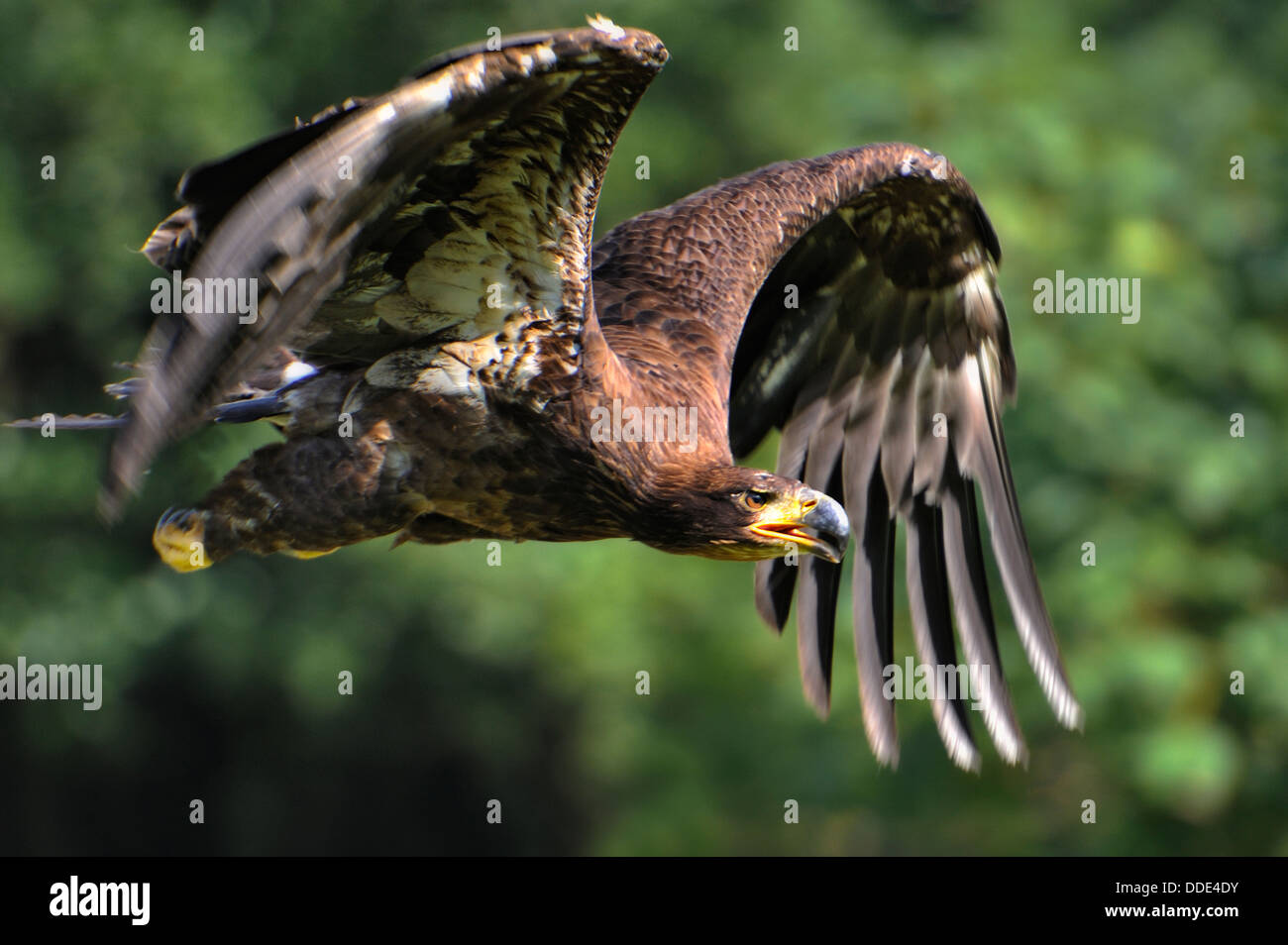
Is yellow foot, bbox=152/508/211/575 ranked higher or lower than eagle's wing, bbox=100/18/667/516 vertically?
lower

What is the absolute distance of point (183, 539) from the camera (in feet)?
17.2

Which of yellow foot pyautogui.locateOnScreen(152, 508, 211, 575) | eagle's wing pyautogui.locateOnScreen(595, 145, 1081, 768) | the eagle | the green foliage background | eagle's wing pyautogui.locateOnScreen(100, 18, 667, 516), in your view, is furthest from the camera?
the green foliage background

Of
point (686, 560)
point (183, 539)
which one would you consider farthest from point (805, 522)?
point (686, 560)

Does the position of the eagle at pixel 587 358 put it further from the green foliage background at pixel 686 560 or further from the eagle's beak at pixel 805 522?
the green foliage background at pixel 686 560

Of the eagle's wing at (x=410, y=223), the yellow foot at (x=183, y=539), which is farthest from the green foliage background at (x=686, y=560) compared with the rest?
the eagle's wing at (x=410, y=223)

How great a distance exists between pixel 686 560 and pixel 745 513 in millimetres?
8035

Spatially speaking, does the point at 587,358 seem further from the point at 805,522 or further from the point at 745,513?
the point at 805,522

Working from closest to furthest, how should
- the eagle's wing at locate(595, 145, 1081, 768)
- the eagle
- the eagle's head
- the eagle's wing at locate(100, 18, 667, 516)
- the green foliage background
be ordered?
the eagle's wing at locate(100, 18, 667, 516)
the eagle
the eagle's head
the eagle's wing at locate(595, 145, 1081, 768)
the green foliage background

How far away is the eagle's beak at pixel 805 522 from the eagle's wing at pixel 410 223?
66cm

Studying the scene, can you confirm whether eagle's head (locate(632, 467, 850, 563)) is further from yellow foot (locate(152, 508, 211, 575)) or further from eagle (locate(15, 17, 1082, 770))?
yellow foot (locate(152, 508, 211, 575))

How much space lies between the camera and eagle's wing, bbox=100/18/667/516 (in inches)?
149

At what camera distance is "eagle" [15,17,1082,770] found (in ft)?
12.9

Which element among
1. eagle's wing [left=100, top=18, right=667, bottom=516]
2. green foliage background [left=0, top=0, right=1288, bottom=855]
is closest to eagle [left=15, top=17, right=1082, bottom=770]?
eagle's wing [left=100, top=18, right=667, bottom=516]

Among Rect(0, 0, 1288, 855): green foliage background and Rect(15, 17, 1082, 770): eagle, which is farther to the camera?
Rect(0, 0, 1288, 855): green foliage background
